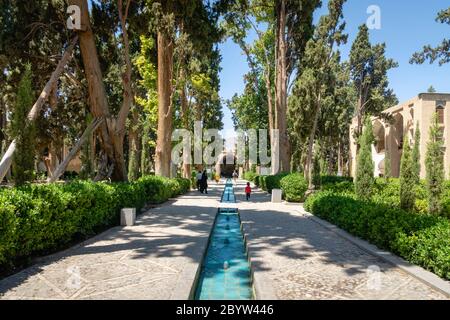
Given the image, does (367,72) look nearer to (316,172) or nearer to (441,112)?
(441,112)

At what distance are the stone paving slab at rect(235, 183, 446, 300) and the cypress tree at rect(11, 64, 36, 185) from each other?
5614 millimetres

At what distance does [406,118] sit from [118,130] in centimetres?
2660

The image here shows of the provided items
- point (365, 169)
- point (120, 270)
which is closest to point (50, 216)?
point (120, 270)

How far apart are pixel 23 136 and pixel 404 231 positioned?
28.8 feet

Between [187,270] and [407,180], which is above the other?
[407,180]

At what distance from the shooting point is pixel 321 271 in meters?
6.15

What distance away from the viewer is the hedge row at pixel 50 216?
587 cm

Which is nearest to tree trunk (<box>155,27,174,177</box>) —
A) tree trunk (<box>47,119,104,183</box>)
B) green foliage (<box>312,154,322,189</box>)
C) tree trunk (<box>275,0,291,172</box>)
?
tree trunk (<box>47,119,104,183</box>)

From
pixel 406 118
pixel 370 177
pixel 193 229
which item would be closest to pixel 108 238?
pixel 193 229

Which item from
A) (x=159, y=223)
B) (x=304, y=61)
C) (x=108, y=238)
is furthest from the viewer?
(x=304, y=61)

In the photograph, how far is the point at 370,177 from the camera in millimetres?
12000

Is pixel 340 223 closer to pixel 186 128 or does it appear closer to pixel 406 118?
pixel 186 128

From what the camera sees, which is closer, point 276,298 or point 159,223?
point 276,298
